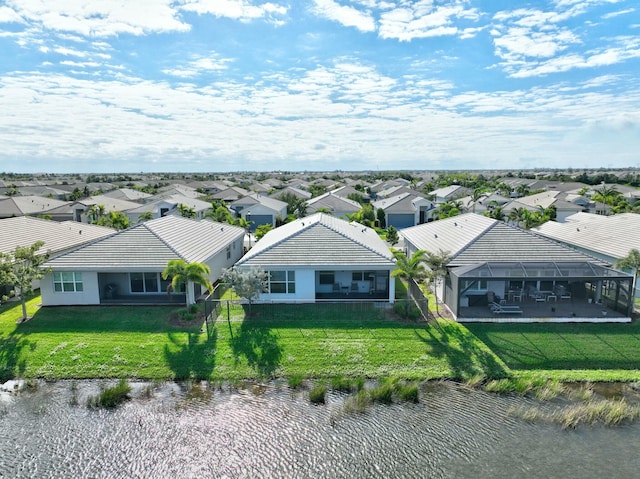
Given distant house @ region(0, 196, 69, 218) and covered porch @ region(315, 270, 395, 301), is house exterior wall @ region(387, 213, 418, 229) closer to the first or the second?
covered porch @ region(315, 270, 395, 301)

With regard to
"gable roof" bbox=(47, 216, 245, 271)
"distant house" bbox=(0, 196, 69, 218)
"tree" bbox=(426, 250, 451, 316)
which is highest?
"distant house" bbox=(0, 196, 69, 218)


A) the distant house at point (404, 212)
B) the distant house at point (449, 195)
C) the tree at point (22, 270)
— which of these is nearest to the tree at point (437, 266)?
the tree at point (22, 270)

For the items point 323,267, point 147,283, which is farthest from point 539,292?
point 147,283

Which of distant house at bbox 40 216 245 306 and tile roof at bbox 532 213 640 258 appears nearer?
distant house at bbox 40 216 245 306

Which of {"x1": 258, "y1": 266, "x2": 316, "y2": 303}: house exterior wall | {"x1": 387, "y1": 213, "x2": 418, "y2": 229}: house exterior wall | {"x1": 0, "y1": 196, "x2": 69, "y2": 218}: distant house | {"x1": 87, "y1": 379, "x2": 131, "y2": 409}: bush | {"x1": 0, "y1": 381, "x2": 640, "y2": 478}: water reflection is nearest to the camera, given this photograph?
{"x1": 0, "y1": 381, "x2": 640, "y2": 478}: water reflection

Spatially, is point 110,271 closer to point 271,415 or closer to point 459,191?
point 271,415

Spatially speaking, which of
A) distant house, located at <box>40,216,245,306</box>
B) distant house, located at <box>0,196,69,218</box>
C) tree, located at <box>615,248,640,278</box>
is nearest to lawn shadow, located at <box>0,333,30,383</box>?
distant house, located at <box>40,216,245,306</box>

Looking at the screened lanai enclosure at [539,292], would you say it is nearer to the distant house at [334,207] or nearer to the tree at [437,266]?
the tree at [437,266]
